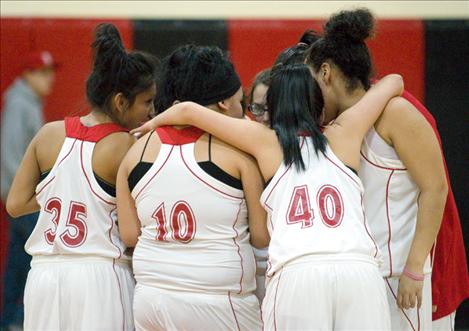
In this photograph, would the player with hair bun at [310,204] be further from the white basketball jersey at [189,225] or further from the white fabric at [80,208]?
the white fabric at [80,208]

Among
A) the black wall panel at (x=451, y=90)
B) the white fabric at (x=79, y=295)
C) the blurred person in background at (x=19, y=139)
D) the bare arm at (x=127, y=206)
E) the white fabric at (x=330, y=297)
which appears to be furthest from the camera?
the black wall panel at (x=451, y=90)

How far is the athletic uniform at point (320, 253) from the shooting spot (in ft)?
9.14

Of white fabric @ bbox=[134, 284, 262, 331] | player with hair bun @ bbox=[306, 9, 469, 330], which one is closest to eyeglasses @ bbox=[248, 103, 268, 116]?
player with hair bun @ bbox=[306, 9, 469, 330]

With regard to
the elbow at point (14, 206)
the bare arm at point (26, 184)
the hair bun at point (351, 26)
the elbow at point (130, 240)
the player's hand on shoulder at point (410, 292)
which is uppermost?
the hair bun at point (351, 26)

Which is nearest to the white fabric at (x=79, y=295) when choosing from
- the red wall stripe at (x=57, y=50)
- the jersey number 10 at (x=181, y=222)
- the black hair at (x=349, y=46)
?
the jersey number 10 at (x=181, y=222)

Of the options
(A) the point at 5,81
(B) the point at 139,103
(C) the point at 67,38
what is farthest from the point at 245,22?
(B) the point at 139,103

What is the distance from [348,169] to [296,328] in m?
0.57

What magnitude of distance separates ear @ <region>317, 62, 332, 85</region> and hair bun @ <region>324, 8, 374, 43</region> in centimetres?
11

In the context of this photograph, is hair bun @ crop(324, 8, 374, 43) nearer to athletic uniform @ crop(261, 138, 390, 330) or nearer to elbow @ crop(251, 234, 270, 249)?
athletic uniform @ crop(261, 138, 390, 330)

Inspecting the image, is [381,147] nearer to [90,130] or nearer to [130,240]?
[130,240]

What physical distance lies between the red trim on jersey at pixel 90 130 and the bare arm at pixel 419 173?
3.50ft

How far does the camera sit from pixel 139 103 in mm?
3428

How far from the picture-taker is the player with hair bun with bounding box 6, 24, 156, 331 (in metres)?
3.27

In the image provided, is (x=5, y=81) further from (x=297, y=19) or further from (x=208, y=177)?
(x=208, y=177)
